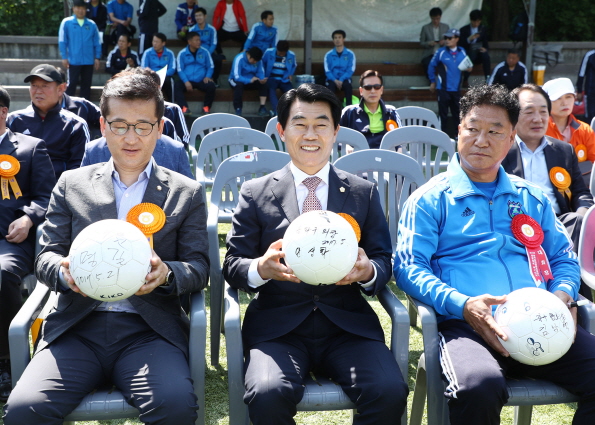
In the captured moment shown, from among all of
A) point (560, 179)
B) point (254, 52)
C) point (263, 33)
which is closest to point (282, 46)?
point (254, 52)

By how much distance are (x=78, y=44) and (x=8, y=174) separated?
27.3 ft

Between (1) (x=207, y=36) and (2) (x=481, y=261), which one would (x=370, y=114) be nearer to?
(2) (x=481, y=261)

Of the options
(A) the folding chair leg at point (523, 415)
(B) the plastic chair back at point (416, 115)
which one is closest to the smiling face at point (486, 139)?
(A) the folding chair leg at point (523, 415)

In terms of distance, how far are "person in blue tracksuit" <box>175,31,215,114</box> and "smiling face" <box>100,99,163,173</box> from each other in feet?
30.2

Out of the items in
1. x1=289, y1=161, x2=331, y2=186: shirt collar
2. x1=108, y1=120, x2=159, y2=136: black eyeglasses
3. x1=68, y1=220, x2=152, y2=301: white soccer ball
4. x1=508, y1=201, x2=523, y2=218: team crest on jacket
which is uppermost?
x1=108, y1=120, x2=159, y2=136: black eyeglasses

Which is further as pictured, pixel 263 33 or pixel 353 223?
pixel 263 33

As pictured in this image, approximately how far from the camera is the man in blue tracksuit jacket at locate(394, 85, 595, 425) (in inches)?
83.2

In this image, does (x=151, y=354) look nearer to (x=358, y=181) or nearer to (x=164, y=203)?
(x=164, y=203)

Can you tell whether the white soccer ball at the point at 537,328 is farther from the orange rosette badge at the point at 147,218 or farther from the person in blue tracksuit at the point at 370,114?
the person in blue tracksuit at the point at 370,114

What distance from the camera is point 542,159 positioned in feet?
12.2

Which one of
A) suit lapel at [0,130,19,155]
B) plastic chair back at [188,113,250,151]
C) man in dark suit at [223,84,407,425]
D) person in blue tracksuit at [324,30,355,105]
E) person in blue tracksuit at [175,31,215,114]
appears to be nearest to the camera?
man in dark suit at [223,84,407,425]

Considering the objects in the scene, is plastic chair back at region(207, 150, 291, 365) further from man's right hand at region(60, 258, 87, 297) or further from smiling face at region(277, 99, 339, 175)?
man's right hand at region(60, 258, 87, 297)

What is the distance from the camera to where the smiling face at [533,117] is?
3.71 meters

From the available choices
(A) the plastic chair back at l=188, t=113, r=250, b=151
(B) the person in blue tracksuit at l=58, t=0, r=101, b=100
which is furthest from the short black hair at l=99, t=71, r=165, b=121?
(B) the person in blue tracksuit at l=58, t=0, r=101, b=100
